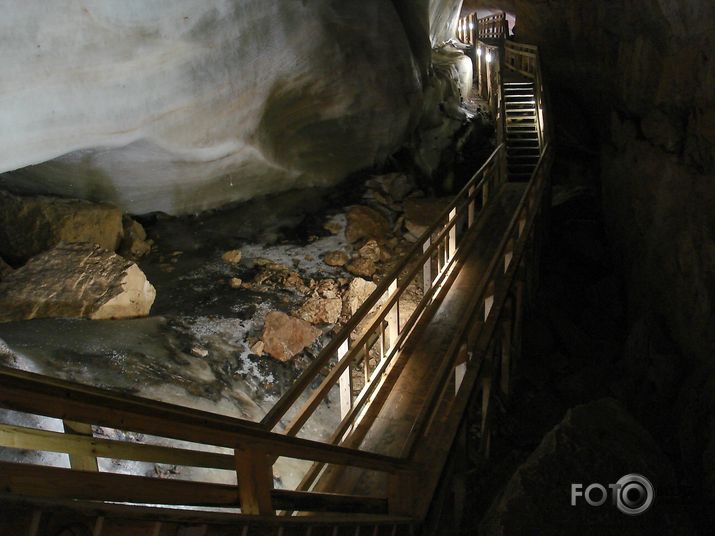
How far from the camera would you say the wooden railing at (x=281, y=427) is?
66.0 inches

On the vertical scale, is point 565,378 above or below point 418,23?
below

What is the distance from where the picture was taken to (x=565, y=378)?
938cm

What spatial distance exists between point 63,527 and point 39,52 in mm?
6084

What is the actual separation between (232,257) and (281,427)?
3.80 metres

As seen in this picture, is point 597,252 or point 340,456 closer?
point 340,456

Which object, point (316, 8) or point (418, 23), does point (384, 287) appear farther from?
point (418, 23)

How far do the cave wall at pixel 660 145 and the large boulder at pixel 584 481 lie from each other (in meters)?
3.72

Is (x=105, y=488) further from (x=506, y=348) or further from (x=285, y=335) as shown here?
(x=506, y=348)

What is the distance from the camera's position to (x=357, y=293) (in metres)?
9.20

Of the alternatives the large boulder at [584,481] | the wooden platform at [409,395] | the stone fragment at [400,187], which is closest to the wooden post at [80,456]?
the wooden platform at [409,395]

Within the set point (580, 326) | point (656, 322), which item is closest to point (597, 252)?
point (580, 326)

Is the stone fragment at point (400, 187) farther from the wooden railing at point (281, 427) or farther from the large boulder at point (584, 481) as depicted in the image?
the large boulder at point (584, 481)

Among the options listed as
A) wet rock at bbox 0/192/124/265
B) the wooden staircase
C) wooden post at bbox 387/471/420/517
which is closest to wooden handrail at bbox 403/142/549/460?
wooden post at bbox 387/471/420/517

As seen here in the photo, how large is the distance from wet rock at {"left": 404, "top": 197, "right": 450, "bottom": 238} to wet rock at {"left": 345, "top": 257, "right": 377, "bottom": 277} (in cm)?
161
